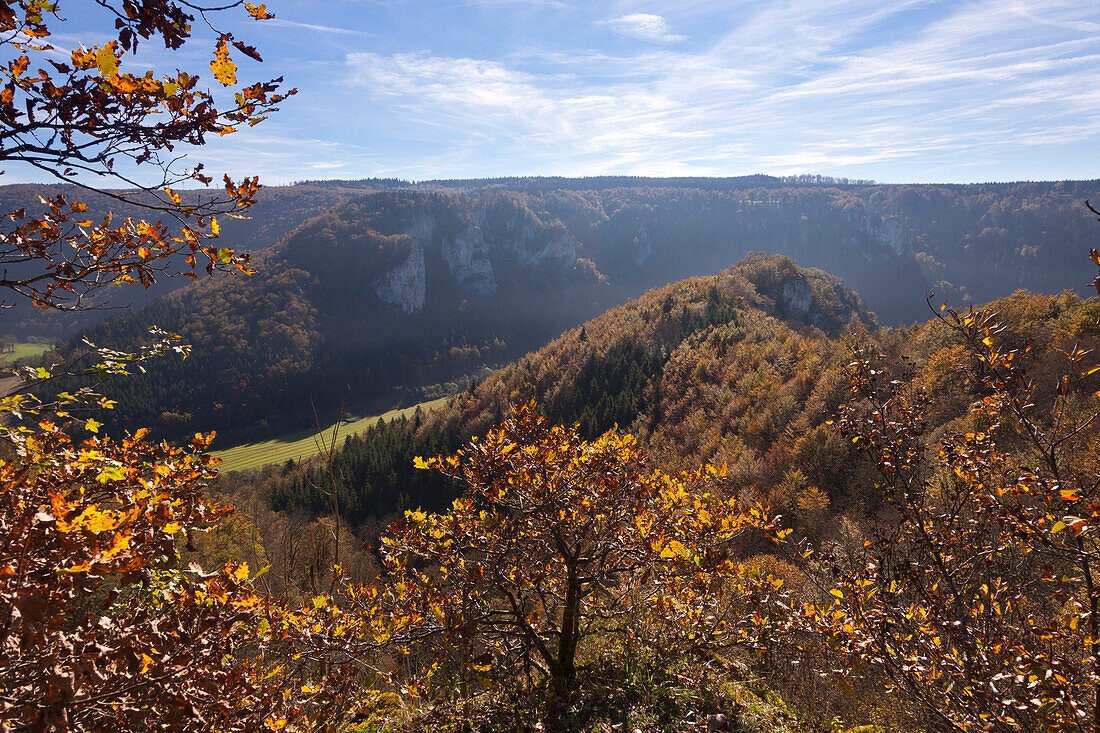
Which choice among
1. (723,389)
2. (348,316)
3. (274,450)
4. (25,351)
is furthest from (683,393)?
(25,351)

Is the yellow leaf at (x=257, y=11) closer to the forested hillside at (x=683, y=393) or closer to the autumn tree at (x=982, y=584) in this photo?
the autumn tree at (x=982, y=584)

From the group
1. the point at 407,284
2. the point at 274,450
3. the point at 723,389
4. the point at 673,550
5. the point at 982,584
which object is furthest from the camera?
the point at 407,284

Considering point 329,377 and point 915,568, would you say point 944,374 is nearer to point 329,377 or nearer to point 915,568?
point 915,568

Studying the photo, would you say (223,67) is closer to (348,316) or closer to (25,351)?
(25,351)

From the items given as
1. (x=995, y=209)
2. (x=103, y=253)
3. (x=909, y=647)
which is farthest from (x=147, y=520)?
(x=995, y=209)

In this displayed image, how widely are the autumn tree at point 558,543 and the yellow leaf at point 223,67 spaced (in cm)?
344

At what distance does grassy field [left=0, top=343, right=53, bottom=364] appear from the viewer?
381 ft

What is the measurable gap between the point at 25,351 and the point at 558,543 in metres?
176

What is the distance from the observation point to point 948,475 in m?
12.1

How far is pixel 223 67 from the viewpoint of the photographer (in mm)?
2178

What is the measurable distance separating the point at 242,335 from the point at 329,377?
23.2 m

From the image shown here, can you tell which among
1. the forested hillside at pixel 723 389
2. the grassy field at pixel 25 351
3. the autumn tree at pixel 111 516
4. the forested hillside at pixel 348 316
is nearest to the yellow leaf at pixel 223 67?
the autumn tree at pixel 111 516

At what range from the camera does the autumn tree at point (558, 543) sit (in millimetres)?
4672

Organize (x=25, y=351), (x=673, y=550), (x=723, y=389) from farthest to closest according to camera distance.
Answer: (x=25, y=351), (x=723, y=389), (x=673, y=550)
